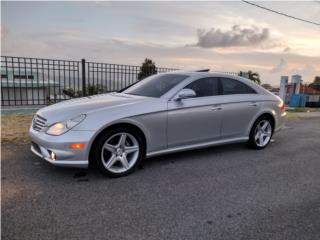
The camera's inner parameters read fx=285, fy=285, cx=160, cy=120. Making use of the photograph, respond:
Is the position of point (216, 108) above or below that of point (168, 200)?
above

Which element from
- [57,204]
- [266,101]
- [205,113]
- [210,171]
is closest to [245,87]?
[266,101]

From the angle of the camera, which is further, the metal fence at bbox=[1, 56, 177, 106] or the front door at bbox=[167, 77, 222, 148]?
the metal fence at bbox=[1, 56, 177, 106]

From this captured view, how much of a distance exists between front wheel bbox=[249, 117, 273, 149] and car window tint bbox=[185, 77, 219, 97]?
4.05ft

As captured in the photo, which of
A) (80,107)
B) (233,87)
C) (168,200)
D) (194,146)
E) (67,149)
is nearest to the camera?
(168,200)

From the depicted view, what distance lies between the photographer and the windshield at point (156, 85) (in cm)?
473

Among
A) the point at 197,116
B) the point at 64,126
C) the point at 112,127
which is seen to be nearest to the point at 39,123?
the point at 64,126

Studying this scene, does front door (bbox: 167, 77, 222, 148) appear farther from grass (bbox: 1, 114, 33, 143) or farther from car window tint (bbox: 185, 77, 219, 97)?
grass (bbox: 1, 114, 33, 143)

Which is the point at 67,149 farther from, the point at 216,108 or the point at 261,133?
the point at 261,133

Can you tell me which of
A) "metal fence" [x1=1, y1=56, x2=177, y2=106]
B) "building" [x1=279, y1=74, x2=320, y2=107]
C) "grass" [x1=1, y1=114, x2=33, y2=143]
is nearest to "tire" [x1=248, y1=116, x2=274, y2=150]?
"grass" [x1=1, y1=114, x2=33, y2=143]

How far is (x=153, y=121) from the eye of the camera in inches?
169

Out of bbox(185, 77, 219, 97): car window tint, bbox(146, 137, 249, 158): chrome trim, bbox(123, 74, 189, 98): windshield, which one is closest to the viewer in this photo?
bbox(146, 137, 249, 158): chrome trim

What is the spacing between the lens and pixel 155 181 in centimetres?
400

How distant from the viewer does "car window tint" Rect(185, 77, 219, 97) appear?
4.87m

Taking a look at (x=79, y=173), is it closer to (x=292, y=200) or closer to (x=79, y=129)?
(x=79, y=129)
